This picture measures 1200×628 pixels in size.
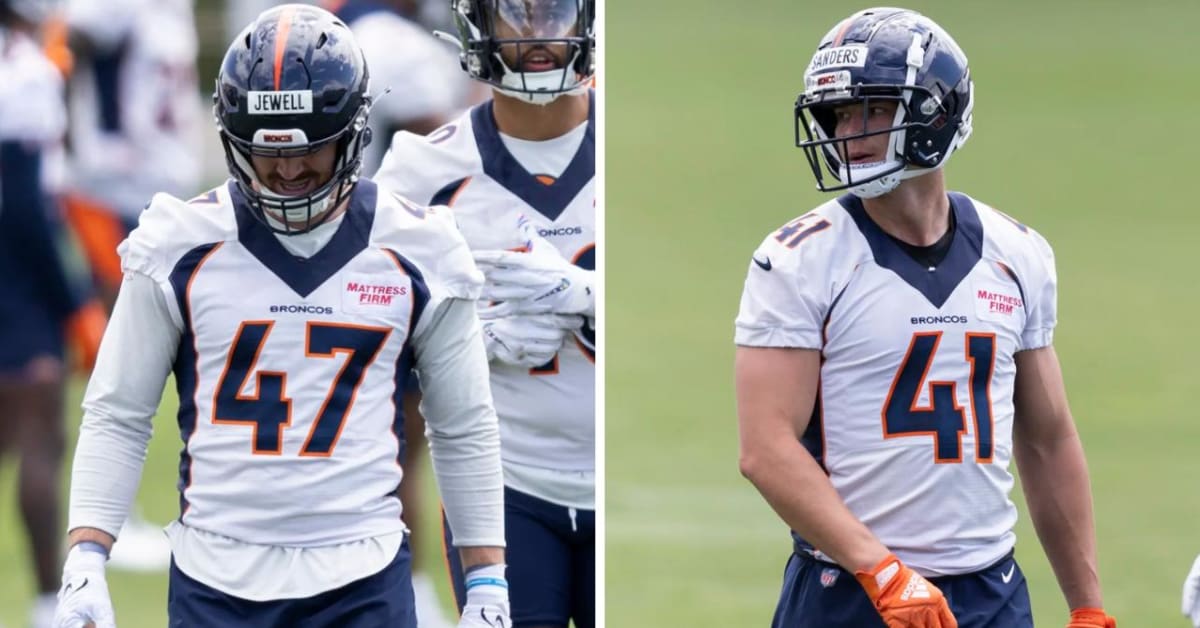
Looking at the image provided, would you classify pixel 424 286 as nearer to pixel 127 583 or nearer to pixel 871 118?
pixel 871 118

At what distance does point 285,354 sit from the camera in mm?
3805

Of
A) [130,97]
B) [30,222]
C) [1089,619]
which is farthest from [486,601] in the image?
[130,97]

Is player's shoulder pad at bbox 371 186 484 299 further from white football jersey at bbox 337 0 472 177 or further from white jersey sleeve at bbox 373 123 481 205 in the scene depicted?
white football jersey at bbox 337 0 472 177

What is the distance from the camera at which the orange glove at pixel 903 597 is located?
3.64 m

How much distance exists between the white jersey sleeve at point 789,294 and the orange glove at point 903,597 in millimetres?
445

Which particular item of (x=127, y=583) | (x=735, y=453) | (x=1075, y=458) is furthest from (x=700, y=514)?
(x=1075, y=458)

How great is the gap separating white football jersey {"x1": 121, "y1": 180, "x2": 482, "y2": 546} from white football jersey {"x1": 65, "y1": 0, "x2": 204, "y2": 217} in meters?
6.24

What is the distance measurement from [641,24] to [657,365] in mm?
16575

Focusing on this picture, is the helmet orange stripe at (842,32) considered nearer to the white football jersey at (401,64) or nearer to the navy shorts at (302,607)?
the navy shorts at (302,607)

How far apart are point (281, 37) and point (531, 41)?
1.00 m

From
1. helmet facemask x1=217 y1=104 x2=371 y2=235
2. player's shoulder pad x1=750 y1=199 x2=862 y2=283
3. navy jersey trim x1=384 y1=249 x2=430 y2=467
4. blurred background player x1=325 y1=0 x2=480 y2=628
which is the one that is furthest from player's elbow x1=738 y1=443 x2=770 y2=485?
blurred background player x1=325 y1=0 x2=480 y2=628

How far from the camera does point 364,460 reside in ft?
12.7

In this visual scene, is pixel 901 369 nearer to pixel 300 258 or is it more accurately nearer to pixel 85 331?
pixel 300 258

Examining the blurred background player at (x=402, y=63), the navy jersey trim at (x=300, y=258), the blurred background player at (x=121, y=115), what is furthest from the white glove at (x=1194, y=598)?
the blurred background player at (x=121, y=115)
